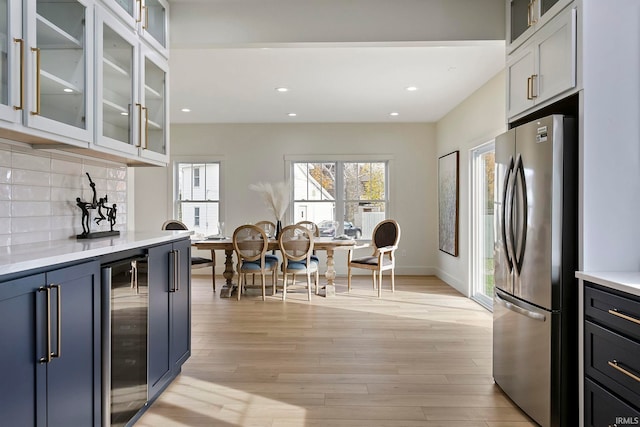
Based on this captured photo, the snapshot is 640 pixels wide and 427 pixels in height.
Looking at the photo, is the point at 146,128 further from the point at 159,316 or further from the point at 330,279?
the point at 330,279

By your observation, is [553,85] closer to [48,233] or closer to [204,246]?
[48,233]

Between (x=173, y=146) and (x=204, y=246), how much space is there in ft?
8.70

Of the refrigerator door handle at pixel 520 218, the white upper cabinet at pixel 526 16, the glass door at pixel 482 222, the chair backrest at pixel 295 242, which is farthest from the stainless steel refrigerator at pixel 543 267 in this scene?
the chair backrest at pixel 295 242

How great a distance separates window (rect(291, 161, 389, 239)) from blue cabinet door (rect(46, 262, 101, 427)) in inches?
223

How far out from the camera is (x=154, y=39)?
2.88 meters

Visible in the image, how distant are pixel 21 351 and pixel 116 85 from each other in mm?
1577

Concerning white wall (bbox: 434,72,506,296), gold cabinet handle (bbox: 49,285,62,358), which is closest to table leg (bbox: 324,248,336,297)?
white wall (bbox: 434,72,506,296)

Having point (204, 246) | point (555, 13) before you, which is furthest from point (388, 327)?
point (555, 13)

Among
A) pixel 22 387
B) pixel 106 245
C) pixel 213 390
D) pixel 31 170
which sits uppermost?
pixel 31 170

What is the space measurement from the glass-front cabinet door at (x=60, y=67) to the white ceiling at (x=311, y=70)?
1.20 metres

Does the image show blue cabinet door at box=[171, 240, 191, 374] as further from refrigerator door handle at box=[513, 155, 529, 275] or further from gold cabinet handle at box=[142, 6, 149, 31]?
refrigerator door handle at box=[513, 155, 529, 275]

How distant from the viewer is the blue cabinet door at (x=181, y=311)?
2.77 metres

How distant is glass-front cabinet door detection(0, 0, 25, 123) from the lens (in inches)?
62.9

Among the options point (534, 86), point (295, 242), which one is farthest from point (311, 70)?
point (534, 86)
